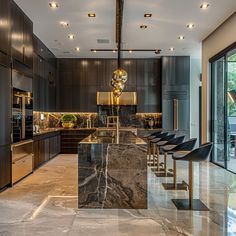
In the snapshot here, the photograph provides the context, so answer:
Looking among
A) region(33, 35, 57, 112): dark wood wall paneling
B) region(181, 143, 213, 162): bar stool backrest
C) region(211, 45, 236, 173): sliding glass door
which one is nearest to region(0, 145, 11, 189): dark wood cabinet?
region(33, 35, 57, 112): dark wood wall paneling

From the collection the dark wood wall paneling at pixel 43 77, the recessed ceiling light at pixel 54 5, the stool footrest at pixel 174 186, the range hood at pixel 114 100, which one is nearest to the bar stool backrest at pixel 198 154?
the stool footrest at pixel 174 186

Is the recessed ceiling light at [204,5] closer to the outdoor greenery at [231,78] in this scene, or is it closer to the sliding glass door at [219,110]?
the outdoor greenery at [231,78]

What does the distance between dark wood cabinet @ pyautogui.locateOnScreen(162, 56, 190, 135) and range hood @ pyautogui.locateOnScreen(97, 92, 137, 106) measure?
3.61 ft

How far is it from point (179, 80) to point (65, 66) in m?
4.17

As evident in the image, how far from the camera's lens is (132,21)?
6.86 meters

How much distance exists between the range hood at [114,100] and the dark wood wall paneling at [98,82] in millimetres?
211

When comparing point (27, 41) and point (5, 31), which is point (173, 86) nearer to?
point (27, 41)

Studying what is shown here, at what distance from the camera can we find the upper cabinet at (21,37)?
18.7ft

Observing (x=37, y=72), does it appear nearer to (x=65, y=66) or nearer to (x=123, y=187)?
(x=65, y=66)

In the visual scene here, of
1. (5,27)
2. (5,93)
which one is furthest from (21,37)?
(5,93)

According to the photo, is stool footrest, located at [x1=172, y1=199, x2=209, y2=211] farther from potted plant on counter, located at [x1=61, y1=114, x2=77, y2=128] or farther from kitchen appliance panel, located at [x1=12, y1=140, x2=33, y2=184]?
potted plant on counter, located at [x1=61, y1=114, x2=77, y2=128]

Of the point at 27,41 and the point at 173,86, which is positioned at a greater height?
the point at 27,41

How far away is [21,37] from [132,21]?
2.46 metres

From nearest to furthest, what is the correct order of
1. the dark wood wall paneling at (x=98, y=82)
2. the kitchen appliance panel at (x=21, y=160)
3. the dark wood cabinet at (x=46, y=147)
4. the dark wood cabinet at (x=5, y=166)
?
the dark wood cabinet at (x=5, y=166) → the kitchen appliance panel at (x=21, y=160) → the dark wood cabinet at (x=46, y=147) → the dark wood wall paneling at (x=98, y=82)
